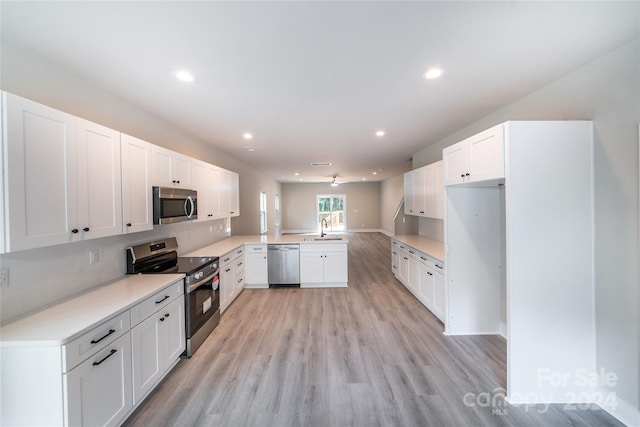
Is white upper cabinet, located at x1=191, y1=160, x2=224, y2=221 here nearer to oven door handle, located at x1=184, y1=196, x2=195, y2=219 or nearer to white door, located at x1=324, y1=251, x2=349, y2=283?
oven door handle, located at x1=184, y1=196, x2=195, y2=219

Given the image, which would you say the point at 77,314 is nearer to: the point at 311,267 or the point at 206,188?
the point at 206,188

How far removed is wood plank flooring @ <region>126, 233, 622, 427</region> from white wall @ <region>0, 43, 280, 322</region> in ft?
3.75

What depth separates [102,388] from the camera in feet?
5.13

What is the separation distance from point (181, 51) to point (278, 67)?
699mm

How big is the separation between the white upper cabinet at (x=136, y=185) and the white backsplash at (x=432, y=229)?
432cm

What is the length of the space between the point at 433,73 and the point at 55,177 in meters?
2.92

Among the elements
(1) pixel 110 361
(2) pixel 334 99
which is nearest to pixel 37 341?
(1) pixel 110 361

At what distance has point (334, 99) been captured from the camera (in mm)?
2574

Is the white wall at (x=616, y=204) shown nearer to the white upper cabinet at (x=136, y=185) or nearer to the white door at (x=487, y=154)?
the white door at (x=487, y=154)

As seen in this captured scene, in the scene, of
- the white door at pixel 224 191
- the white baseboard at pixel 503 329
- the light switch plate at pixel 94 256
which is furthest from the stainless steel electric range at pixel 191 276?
the white baseboard at pixel 503 329

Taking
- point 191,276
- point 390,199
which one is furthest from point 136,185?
point 390,199

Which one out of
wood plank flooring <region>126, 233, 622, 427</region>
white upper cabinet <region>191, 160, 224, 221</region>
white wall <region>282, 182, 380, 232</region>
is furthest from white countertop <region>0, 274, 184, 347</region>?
white wall <region>282, 182, 380, 232</region>

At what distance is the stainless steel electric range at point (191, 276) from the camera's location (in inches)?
102

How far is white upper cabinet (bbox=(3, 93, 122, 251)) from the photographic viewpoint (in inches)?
54.5
